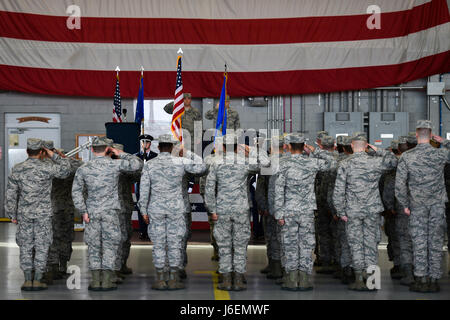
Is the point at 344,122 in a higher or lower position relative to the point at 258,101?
lower

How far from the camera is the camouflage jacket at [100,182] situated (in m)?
6.71

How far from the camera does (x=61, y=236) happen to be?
7.40 metres

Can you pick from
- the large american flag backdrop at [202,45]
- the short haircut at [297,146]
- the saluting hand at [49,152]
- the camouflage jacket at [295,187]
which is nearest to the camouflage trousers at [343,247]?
the camouflage jacket at [295,187]

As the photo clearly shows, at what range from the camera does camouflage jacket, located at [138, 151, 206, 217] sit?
22.1 feet

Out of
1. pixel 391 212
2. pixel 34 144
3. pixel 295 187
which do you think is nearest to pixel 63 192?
pixel 34 144

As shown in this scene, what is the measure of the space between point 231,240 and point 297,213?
2.72 ft

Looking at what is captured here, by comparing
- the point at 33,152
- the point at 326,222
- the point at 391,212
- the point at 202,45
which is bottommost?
the point at 326,222

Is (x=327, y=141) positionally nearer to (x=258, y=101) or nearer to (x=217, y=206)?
(x=217, y=206)

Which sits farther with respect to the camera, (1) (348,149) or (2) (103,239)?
(1) (348,149)

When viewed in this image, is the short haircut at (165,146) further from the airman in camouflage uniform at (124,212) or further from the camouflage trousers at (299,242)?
the camouflage trousers at (299,242)

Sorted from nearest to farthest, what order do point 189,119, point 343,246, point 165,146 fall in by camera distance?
point 165,146 < point 343,246 < point 189,119

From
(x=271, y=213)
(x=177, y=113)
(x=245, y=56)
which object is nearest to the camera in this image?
(x=271, y=213)

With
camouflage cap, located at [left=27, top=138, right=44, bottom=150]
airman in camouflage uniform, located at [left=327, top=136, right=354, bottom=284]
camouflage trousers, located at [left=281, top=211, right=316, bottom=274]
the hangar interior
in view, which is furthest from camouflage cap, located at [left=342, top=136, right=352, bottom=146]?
the hangar interior

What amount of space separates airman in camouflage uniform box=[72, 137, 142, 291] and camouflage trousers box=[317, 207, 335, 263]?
2.64 meters
